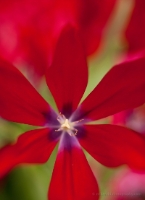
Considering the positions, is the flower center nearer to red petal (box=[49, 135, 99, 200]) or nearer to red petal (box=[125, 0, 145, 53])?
red petal (box=[49, 135, 99, 200])

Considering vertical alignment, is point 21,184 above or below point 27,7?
below

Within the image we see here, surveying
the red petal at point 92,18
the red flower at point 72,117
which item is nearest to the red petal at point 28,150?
the red flower at point 72,117

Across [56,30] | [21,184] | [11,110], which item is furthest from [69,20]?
[21,184]

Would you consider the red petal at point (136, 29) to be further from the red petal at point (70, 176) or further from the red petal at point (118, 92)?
the red petal at point (70, 176)

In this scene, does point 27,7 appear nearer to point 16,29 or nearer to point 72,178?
point 16,29

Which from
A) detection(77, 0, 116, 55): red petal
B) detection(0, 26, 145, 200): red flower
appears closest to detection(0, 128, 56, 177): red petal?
detection(0, 26, 145, 200): red flower
